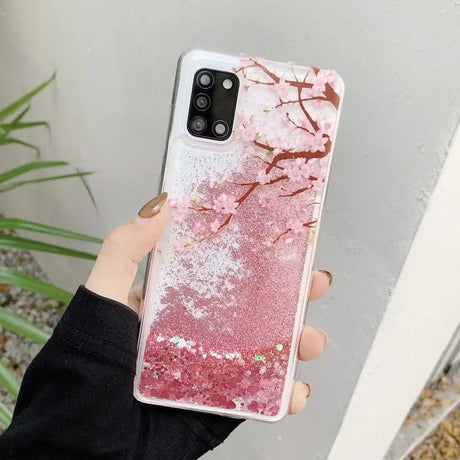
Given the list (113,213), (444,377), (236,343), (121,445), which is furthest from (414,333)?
(444,377)

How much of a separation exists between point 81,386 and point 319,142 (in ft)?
0.80

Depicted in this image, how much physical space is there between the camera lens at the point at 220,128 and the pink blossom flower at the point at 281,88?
0.04 m

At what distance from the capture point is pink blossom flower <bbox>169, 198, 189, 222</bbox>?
1.42 feet

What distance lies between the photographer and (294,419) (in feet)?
1.96

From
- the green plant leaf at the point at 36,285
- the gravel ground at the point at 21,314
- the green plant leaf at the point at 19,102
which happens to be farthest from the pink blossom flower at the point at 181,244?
the gravel ground at the point at 21,314

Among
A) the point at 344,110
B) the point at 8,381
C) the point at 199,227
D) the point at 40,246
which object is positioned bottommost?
the point at 8,381

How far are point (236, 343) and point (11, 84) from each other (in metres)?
0.76

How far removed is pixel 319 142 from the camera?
16.4 inches

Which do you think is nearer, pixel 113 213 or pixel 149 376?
pixel 149 376

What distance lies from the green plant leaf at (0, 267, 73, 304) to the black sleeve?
30cm

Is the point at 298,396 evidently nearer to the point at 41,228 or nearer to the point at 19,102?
the point at 41,228

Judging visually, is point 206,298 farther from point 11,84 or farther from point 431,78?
point 11,84

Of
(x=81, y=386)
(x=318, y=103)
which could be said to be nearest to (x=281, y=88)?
(x=318, y=103)

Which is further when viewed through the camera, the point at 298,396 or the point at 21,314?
the point at 21,314
